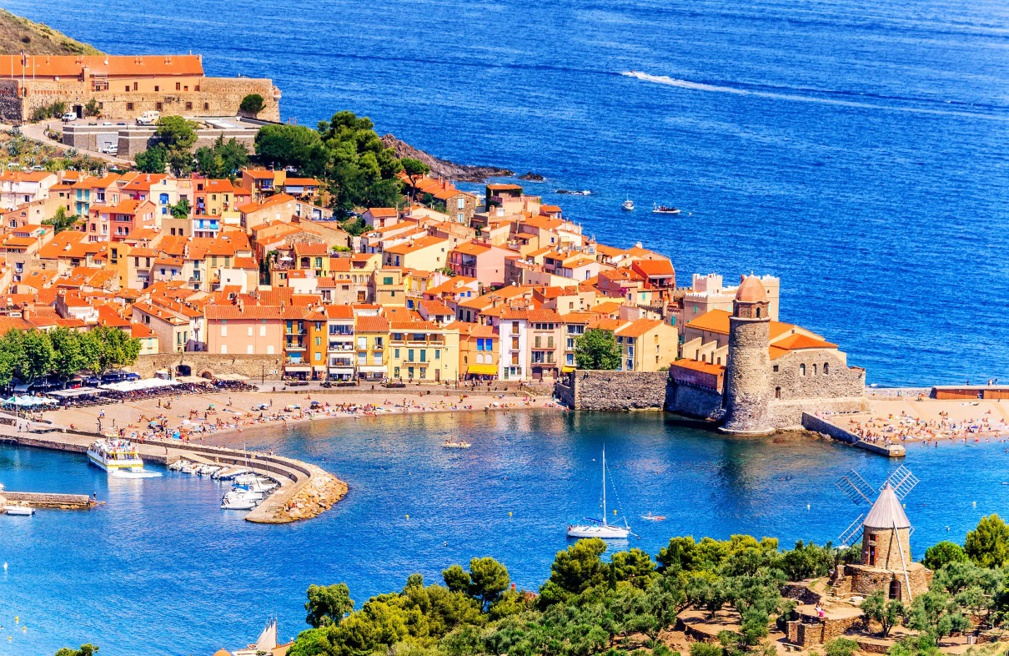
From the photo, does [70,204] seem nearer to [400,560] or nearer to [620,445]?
[620,445]

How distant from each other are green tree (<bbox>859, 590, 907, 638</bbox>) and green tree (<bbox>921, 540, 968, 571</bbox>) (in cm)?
752

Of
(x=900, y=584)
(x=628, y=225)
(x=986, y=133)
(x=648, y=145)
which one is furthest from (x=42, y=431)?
(x=986, y=133)

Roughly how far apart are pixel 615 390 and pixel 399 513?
14.8m

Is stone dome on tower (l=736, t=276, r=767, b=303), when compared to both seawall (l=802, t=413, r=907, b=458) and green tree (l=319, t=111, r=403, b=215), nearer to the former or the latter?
seawall (l=802, t=413, r=907, b=458)

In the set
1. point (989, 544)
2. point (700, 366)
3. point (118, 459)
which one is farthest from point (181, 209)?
point (989, 544)

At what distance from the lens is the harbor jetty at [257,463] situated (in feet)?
216

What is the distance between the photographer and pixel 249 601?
5819 centimetres

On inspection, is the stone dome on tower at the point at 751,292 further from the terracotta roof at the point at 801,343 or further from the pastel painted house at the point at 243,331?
the pastel painted house at the point at 243,331

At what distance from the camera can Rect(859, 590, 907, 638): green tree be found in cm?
4591

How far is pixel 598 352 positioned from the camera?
79.8m

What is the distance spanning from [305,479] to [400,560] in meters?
7.27

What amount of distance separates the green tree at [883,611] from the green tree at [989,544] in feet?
28.8

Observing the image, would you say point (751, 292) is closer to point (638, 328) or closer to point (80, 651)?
point (638, 328)

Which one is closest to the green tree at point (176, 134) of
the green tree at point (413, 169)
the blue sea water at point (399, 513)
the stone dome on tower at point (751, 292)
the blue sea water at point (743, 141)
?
the green tree at point (413, 169)
